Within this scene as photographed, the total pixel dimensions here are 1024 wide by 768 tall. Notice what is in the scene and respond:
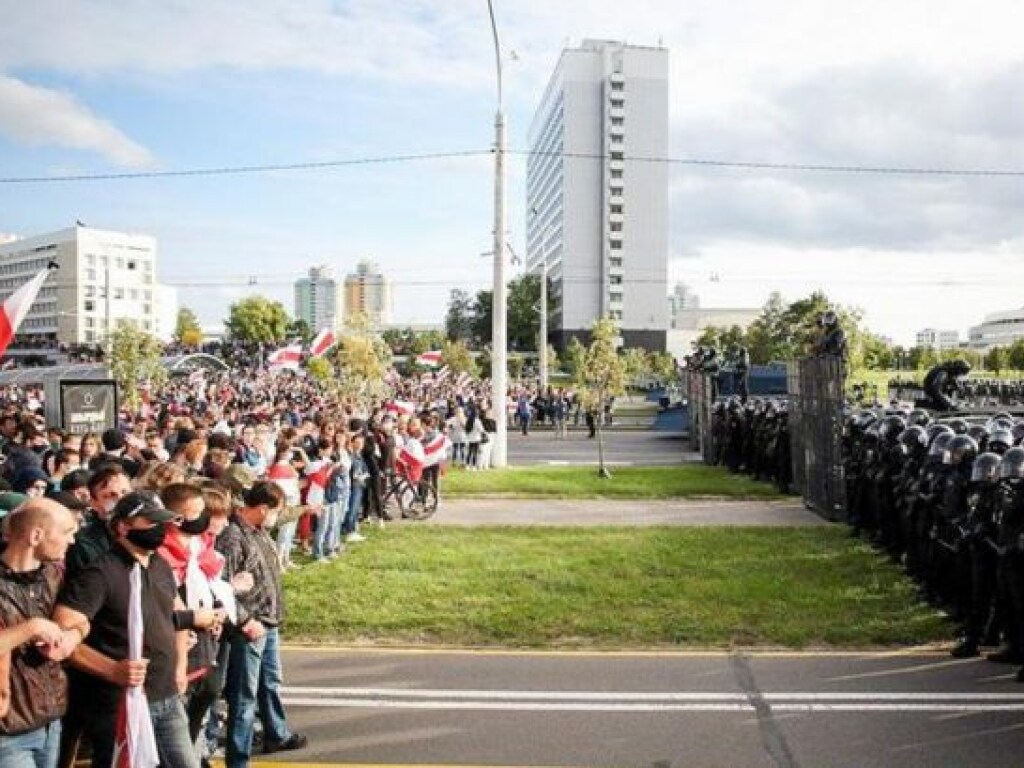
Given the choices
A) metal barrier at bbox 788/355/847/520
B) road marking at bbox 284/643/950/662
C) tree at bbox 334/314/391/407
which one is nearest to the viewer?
road marking at bbox 284/643/950/662

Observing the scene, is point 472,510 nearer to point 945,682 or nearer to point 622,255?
point 945,682

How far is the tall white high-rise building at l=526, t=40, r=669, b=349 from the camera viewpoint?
104 meters

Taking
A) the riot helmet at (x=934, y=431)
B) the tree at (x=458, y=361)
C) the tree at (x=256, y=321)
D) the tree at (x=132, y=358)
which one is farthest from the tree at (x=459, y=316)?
the riot helmet at (x=934, y=431)

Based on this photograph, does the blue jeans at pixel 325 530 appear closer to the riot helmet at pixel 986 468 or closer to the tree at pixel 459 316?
the riot helmet at pixel 986 468

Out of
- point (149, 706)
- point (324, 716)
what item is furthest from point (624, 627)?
point (149, 706)

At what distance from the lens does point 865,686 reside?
25.8 feet

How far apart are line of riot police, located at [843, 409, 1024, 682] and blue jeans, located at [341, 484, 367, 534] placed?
24.0 ft

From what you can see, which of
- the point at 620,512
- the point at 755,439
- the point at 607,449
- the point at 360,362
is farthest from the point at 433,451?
the point at 360,362

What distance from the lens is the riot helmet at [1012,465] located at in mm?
8617

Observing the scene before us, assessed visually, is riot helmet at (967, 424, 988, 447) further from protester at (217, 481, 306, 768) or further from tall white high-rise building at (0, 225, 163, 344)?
tall white high-rise building at (0, 225, 163, 344)

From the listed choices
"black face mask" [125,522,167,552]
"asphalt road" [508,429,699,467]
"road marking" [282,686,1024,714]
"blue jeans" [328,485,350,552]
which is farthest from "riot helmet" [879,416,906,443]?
"asphalt road" [508,429,699,467]

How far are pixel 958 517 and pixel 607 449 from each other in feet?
74.4

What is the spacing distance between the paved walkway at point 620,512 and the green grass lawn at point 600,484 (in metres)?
0.77

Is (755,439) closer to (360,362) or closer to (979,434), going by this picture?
(979,434)
